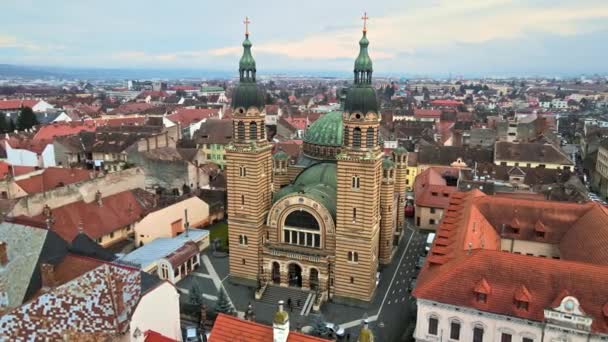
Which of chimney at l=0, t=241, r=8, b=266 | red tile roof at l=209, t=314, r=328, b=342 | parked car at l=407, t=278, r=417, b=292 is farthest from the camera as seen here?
parked car at l=407, t=278, r=417, b=292

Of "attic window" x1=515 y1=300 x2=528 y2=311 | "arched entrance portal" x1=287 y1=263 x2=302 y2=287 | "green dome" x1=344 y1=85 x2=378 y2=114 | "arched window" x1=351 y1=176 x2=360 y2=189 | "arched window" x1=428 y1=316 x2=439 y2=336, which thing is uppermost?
"green dome" x1=344 y1=85 x2=378 y2=114

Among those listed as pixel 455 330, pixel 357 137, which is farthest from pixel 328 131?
pixel 455 330

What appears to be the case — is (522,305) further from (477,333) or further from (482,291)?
(477,333)

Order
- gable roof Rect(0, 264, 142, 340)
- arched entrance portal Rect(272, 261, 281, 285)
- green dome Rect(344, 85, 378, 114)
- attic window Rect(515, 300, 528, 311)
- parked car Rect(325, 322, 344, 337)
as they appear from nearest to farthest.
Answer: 1. gable roof Rect(0, 264, 142, 340)
2. attic window Rect(515, 300, 528, 311)
3. parked car Rect(325, 322, 344, 337)
4. green dome Rect(344, 85, 378, 114)
5. arched entrance portal Rect(272, 261, 281, 285)

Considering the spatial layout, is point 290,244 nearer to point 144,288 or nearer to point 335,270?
point 335,270

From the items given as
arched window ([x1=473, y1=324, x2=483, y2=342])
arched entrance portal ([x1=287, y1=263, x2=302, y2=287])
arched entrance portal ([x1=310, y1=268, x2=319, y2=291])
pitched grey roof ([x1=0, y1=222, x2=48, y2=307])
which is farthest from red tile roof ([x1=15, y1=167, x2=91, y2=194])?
arched window ([x1=473, y1=324, x2=483, y2=342])

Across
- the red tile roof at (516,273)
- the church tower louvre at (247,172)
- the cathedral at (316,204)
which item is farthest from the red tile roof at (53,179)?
the red tile roof at (516,273)

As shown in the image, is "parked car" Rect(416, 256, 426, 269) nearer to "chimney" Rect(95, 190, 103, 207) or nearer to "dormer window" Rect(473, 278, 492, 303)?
"dormer window" Rect(473, 278, 492, 303)
